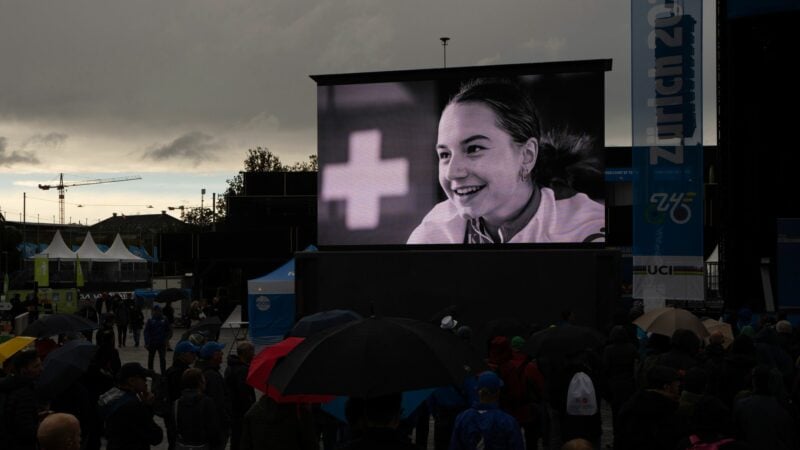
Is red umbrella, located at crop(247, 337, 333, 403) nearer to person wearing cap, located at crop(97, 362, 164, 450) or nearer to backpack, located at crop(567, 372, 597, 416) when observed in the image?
person wearing cap, located at crop(97, 362, 164, 450)

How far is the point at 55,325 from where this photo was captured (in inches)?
585

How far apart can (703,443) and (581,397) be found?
3.76 meters

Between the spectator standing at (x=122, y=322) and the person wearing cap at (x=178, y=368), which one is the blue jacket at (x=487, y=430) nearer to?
the person wearing cap at (x=178, y=368)

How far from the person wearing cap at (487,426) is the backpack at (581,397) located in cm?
260

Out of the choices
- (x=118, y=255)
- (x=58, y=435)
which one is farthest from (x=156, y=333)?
(x=118, y=255)

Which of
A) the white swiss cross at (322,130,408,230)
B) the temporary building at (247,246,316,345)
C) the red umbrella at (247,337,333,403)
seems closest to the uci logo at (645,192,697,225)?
the white swiss cross at (322,130,408,230)

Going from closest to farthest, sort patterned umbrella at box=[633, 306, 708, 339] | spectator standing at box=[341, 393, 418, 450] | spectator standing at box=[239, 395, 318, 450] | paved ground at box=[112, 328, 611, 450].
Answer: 1. spectator standing at box=[341, 393, 418, 450]
2. spectator standing at box=[239, 395, 318, 450]
3. patterned umbrella at box=[633, 306, 708, 339]
4. paved ground at box=[112, 328, 611, 450]

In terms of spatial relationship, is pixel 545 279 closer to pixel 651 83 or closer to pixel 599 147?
pixel 599 147

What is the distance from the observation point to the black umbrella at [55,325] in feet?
48.1

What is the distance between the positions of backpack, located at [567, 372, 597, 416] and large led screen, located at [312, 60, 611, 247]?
15.5 metres

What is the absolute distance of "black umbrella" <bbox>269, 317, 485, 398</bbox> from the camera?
5559 millimetres

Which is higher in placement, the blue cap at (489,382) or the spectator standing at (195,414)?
the blue cap at (489,382)

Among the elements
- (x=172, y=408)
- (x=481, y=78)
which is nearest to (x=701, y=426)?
(x=172, y=408)

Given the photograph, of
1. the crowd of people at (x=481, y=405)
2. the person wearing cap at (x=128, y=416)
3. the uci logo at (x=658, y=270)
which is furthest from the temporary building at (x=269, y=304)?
the person wearing cap at (x=128, y=416)
